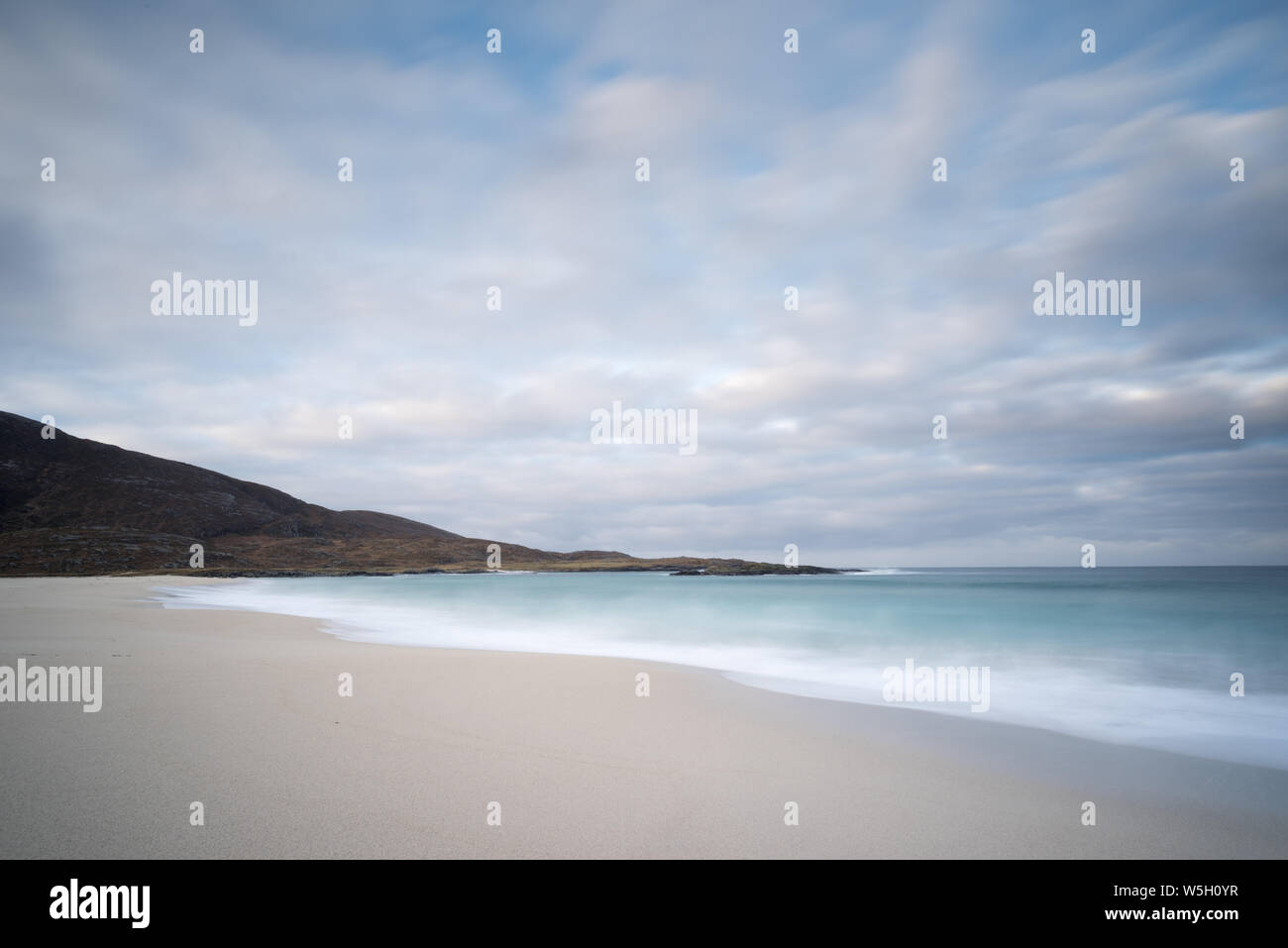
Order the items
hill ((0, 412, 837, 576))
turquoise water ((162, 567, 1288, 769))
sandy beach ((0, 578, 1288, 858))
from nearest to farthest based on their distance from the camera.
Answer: sandy beach ((0, 578, 1288, 858)) < turquoise water ((162, 567, 1288, 769)) < hill ((0, 412, 837, 576))

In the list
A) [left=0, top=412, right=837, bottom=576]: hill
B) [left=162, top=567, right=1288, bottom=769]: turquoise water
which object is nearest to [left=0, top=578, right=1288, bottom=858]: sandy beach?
[left=162, top=567, right=1288, bottom=769]: turquoise water

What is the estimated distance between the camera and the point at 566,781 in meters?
5.00

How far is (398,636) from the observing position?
689 inches

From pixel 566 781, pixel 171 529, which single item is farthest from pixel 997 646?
pixel 171 529

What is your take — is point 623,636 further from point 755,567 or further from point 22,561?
point 755,567

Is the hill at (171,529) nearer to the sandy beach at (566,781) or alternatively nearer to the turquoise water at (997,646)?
the turquoise water at (997,646)

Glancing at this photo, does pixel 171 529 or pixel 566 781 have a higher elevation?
pixel 171 529

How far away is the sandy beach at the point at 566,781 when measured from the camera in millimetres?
3914

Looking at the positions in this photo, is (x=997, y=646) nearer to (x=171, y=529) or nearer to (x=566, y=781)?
(x=566, y=781)

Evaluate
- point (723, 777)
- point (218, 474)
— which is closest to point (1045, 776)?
point (723, 777)

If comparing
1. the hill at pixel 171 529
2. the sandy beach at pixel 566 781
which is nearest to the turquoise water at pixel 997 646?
the sandy beach at pixel 566 781

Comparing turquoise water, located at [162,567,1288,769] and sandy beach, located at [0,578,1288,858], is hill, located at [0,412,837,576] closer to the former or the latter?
turquoise water, located at [162,567,1288,769]

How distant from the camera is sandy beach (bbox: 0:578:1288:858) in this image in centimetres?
391
